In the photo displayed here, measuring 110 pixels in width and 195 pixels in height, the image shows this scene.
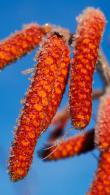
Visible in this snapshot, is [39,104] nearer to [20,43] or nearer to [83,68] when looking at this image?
[83,68]

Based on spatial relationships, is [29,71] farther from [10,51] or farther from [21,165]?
[21,165]

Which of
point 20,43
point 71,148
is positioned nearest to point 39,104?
point 20,43

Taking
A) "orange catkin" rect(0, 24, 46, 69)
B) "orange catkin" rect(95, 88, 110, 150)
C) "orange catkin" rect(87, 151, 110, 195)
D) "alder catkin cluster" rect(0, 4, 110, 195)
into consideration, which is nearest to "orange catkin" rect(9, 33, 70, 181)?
"alder catkin cluster" rect(0, 4, 110, 195)

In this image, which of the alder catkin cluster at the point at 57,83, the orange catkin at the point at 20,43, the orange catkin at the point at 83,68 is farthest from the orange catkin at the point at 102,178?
the orange catkin at the point at 20,43

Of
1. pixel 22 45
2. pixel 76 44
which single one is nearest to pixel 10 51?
pixel 22 45

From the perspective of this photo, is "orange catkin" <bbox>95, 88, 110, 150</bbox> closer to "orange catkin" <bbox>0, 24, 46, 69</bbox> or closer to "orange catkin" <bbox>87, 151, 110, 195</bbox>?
"orange catkin" <bbox>87, 151, 110, 195</bbox>

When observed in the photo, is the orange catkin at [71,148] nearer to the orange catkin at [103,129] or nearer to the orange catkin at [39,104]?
the orange catkin at [103,129]
